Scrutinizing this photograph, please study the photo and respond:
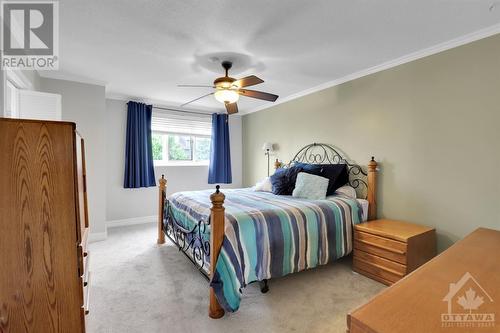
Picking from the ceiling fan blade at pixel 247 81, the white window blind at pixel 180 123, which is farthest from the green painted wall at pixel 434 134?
the white window blind at pixel 180 123

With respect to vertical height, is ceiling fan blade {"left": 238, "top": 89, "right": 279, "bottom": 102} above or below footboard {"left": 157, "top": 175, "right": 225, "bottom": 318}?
above

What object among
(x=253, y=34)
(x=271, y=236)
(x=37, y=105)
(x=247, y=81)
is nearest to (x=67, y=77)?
(x=37, y=105)

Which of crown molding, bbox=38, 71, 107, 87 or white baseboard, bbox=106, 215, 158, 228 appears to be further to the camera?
white baseboard, bbox=106, 215, 158, 228

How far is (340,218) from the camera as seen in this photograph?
2.68 metres

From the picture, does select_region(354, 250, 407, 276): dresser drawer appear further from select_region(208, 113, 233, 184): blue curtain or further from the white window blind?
the white window blind

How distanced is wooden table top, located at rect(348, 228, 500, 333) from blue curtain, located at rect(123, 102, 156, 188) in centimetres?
434

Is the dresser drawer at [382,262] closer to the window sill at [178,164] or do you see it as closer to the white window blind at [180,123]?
the window sill at [178,164]

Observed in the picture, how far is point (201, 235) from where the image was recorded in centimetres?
233

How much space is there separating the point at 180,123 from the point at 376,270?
4180 millimetres

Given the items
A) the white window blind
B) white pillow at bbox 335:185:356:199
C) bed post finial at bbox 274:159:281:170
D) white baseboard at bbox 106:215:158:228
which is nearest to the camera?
white pillow at bbox 335:185:356:199

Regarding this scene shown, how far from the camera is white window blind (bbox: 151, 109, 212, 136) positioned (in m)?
4.78

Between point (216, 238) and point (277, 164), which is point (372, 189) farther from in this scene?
point (216, 238)

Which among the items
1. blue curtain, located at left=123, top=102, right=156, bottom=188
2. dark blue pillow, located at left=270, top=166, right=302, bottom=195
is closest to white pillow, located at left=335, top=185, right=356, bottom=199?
dark blue pillow, located at left=270, top=166, right=302, bottom=195

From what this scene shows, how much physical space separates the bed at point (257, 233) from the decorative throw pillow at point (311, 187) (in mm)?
135
